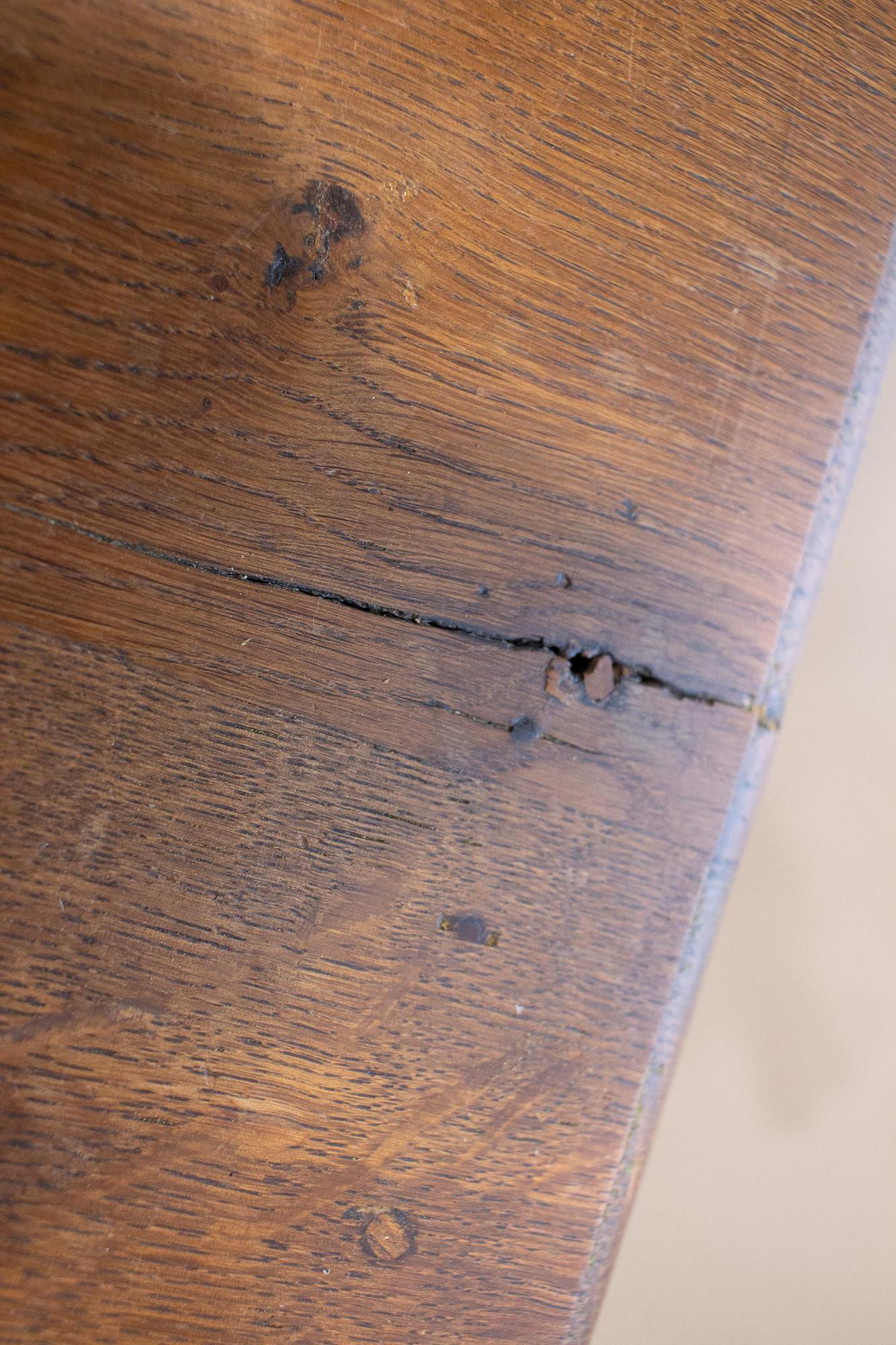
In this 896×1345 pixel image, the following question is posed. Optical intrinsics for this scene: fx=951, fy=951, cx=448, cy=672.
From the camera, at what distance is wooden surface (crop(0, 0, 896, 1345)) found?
411mm

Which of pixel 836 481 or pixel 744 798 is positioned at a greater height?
pixel 836 481

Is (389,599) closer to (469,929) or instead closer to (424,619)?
(424,619)

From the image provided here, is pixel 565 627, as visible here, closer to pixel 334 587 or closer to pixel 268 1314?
pixel 334 587

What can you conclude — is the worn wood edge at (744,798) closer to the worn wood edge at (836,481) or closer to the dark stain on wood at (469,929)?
the worn wood edge at (836,481)

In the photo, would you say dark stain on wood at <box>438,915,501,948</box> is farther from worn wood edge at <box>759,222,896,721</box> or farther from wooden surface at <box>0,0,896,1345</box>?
→ worn wood edge at <box>759,222,896,721</box>

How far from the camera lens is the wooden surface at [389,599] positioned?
41cm

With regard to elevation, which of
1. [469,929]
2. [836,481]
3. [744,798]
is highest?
[836,481]

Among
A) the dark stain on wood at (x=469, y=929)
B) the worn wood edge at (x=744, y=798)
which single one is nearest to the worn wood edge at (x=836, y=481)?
the worn wood edge at (x=744, y=798)

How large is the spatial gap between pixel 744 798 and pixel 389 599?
234mm

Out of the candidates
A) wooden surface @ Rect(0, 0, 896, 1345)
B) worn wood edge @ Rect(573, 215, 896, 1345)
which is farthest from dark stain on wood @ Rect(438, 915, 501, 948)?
worn wood edge @ Rect(573, 215, 896, 1345)

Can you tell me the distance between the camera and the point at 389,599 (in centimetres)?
46

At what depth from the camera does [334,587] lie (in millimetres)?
455

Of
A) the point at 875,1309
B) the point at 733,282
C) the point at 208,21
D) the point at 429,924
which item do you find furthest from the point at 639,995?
the point at 875,1309

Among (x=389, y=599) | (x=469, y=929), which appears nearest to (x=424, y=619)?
(x=389, y=599)
